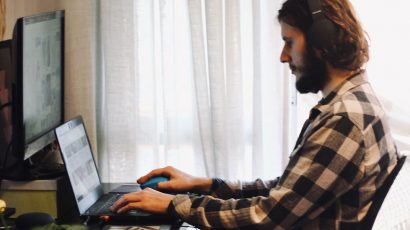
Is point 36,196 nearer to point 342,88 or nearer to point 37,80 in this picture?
point 37,80

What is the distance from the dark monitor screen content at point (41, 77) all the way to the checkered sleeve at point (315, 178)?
2.20 feet

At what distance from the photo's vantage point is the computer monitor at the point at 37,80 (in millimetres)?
1366

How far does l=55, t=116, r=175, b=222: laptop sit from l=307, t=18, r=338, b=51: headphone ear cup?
0.57m

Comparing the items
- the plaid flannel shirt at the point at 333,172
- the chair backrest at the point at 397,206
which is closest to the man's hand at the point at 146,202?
the plaid flannel shirt at the point at 333,172

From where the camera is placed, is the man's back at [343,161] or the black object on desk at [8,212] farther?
the black object on desk at [8,212]

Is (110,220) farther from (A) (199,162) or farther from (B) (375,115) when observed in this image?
(A) (199,162)

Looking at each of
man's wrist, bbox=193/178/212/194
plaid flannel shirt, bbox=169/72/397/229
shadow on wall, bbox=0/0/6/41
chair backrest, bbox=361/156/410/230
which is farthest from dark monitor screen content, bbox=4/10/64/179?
chair backrest, bbox=361/156/410/230

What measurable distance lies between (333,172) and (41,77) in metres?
0.93

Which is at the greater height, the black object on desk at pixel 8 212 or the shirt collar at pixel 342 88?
the shirt collar at pixel 342 88

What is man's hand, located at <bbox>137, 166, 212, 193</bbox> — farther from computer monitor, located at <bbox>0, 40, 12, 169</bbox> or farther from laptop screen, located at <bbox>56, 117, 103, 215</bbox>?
computer monitor, located at <bbox>0, 40, 12, 169</bbox>

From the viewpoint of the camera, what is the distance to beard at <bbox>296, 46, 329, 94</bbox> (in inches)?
49.5

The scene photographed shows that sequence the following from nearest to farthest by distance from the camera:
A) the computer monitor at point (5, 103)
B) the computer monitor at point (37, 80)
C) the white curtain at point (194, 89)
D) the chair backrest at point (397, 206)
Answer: the computer monitor at point (37, 80) → the chair backrest at point (397, 206) → the computer monitor at point (5, 103) → the white curtain at point (194, 89)

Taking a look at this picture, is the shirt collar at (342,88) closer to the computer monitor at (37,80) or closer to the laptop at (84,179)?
the laptop at (84,179)

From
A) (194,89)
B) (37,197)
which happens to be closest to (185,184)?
(37,197)
